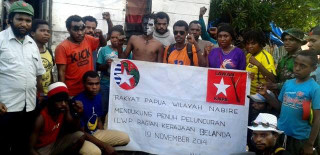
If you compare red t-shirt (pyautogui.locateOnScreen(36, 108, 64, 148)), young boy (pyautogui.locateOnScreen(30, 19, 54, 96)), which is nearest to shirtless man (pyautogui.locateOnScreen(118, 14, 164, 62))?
young boy (pyautogui.locateOnScreen(30, 19, 54, 96))

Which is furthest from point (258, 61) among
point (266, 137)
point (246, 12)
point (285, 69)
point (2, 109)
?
point (246, 12)

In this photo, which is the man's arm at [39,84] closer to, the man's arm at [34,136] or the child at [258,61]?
the man's arm at [34,136]

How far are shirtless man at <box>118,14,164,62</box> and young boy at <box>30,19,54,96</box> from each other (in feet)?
3.39

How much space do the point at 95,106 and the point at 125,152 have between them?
785 mm

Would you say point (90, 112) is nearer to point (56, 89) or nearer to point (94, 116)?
point (94, 116)

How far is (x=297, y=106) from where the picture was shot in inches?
165

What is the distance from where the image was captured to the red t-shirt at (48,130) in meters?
4.50

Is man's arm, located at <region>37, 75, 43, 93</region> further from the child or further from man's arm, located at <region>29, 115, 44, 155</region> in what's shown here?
the child

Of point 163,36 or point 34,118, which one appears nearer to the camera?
point 34,118

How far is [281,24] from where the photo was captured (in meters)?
15.4

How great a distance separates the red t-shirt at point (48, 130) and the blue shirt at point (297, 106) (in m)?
2.56

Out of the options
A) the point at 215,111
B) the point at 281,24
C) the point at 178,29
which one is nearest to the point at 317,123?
the point at 215,111

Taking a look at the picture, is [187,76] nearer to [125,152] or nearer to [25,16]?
[125,152]

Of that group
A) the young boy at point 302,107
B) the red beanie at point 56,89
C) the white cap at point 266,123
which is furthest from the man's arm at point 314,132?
the red beanie at point 56,89
